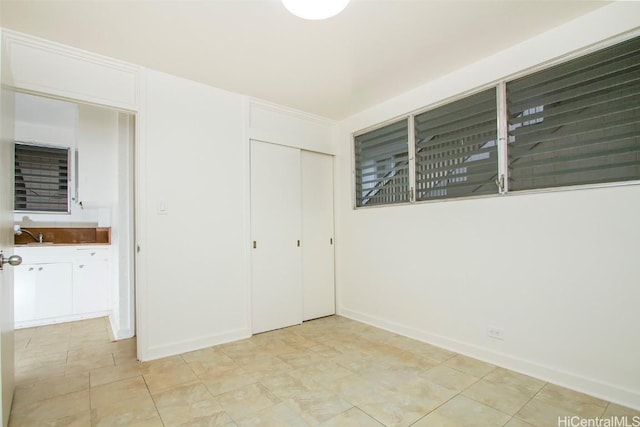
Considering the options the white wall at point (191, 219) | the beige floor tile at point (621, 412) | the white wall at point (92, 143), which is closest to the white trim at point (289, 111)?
the white wall at point (191, 219)

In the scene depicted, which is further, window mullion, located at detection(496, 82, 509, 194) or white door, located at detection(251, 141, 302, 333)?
white door, located at detection(251, 141, 302, 333)

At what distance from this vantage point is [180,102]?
2.88 meters

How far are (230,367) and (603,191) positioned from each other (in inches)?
117

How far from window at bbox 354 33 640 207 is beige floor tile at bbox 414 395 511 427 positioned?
1.58m

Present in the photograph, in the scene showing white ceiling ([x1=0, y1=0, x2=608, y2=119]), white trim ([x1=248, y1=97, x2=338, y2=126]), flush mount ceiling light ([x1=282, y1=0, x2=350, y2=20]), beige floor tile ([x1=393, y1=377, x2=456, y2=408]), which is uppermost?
white ceiling ([x1=0, y1=0, x2=608, y2=119])

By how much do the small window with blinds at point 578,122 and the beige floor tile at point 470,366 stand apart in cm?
143

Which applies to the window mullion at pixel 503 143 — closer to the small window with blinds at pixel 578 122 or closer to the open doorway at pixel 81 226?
the small window with blinds at pixel 578 122

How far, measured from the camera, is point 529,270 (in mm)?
2301

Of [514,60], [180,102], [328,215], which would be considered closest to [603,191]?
[514,60]

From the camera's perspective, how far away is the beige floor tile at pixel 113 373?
229 centimetres

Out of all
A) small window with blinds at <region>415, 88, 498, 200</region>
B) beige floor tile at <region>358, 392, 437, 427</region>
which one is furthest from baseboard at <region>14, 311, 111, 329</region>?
small window with blinds at <region>415, 88, 498, 200</region>

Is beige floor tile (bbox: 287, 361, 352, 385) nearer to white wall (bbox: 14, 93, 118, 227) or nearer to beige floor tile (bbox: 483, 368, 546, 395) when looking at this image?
beige floor tile (bbox: 483, 368, 546, 395)

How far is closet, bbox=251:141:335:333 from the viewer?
11.1 ft

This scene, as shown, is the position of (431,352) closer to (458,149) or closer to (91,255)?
(458,149)
